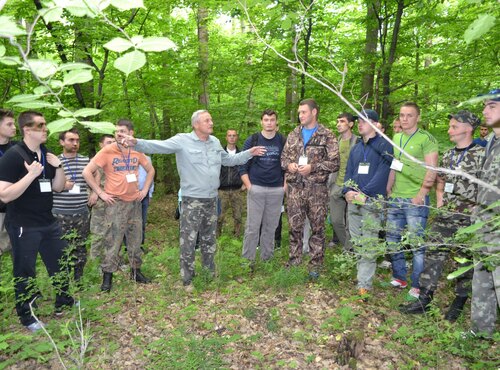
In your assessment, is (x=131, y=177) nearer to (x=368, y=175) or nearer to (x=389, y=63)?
(x=368, y=175)

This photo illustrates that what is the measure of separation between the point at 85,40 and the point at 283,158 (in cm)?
488

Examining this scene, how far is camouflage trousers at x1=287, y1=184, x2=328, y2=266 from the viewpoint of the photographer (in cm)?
478

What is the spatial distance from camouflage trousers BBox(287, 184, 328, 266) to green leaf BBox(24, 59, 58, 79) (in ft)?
13.3

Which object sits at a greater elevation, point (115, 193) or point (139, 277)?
point (115, 193)

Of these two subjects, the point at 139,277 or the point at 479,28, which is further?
the point at 139,277

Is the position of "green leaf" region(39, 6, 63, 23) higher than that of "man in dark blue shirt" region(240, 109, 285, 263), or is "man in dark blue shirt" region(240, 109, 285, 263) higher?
"green leaf" region(39, 6, 63, 23)

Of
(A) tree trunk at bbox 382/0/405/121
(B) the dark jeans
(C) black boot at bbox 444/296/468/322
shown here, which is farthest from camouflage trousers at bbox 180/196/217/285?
(A) tree trunk at bbox 382/0/405/121

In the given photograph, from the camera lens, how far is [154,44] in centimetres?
91

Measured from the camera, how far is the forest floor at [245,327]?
3234mm

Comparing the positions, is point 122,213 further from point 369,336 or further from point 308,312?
point 369,336

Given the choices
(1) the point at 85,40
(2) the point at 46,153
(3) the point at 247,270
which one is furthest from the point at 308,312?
(1) the point at 85,40

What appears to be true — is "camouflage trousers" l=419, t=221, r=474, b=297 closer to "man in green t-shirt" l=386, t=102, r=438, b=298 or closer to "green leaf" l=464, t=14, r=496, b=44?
"man in green t-shirt" l=386, t=102, r=438, b=298

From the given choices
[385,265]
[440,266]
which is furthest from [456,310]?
[385,265]

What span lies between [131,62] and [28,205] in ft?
10.8
